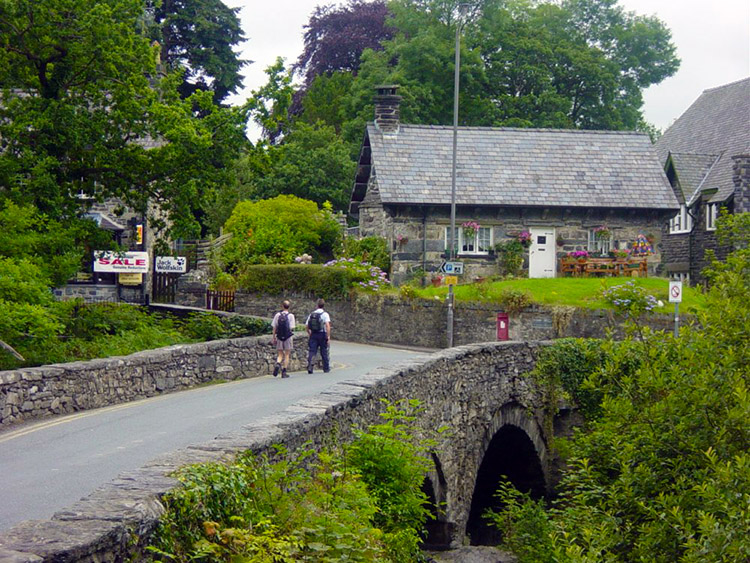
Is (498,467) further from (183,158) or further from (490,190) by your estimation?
(490,190)

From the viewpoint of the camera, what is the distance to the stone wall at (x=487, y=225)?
37500mm

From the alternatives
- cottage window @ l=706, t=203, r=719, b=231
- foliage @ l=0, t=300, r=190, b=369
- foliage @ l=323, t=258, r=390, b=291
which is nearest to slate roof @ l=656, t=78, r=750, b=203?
cottage window @ l=706, t=203, r=719, b=231

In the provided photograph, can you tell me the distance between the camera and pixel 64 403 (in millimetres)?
16734

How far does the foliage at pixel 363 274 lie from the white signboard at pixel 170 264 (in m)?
8.78

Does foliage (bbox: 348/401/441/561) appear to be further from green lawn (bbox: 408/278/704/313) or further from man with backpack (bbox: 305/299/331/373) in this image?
green lawn (bbox: 408/278/704/313)

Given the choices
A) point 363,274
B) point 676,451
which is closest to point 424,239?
point 363,274

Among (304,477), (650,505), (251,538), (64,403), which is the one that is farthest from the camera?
(64,403)

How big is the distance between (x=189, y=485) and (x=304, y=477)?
5.91 ft

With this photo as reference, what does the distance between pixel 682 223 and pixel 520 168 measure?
30.1 ft

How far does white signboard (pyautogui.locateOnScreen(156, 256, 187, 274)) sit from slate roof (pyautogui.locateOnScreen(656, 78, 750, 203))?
66.6 feet

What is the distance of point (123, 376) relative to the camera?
18.4 metres

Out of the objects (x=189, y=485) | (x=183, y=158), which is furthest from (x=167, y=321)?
(x=189, y=485)

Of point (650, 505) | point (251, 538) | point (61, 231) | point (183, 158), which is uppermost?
point (183, 158)

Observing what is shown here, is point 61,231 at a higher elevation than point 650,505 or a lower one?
higher
